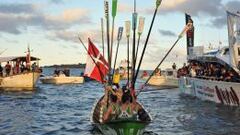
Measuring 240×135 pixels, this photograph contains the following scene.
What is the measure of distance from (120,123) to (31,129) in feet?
30.5

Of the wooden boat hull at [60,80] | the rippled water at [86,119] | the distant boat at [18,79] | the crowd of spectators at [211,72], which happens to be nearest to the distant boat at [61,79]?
the wooden boat hull at [60,80]

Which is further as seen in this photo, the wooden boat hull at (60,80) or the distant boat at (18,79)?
the wooden boat hull at (60,80)

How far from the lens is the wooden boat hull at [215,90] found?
1348 inches

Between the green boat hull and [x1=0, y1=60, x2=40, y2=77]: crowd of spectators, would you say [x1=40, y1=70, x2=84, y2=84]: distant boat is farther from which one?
the green boat hull

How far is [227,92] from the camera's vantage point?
3503cm

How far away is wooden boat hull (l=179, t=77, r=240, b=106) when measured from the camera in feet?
112

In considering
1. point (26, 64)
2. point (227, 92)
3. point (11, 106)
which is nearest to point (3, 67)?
point (26, 64)

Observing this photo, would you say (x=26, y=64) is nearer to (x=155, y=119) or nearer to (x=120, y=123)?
(x=155, y=119)

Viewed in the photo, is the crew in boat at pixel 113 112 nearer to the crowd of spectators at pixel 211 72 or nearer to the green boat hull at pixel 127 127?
the green boat hull at pixel 127 127

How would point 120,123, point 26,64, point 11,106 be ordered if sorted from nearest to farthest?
point 120,123, point 11,106, point 26,64

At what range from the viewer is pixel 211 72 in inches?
1565

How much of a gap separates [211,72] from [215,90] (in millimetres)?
2514

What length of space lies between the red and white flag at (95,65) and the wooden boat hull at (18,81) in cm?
3027

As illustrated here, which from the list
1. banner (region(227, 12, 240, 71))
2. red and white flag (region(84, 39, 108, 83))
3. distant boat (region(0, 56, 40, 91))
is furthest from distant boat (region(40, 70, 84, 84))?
red and white flag (region(84, 39, 108, 83))
